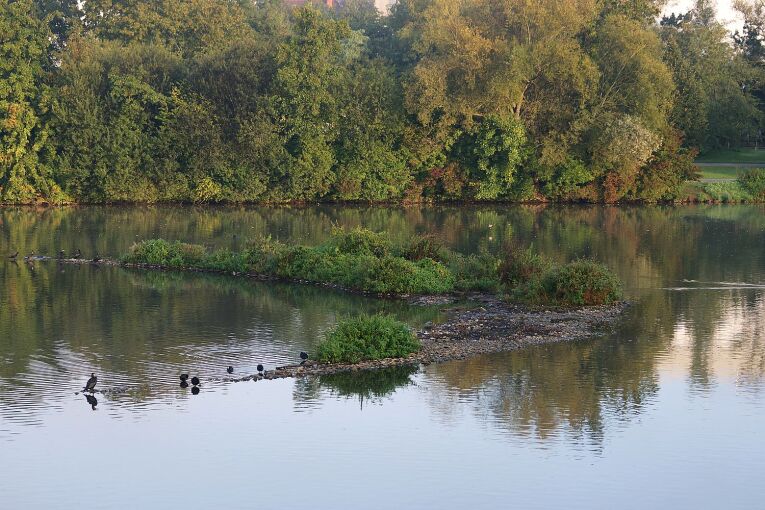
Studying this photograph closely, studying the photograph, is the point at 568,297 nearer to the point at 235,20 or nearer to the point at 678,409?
the point at 678,409

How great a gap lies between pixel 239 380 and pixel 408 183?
1845 inches

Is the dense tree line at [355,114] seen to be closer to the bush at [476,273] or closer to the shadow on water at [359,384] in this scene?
the bush at [476,273]

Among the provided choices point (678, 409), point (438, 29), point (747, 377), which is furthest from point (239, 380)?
point (438, 29)

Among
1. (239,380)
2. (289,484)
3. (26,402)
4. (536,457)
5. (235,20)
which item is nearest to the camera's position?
(289,484)

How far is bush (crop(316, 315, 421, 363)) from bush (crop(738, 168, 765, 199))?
48853mm

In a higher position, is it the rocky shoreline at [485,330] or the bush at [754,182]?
the bush at [754,182]

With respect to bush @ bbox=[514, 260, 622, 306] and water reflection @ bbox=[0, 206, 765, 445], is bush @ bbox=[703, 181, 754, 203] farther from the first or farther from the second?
bush @ bbox=[514, 260, 622, 306]

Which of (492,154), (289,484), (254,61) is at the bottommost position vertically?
(289,484)

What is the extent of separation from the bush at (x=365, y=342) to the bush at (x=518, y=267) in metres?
8.81

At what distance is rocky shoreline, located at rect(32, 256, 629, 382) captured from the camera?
75.8 ft

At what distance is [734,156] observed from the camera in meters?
82.8

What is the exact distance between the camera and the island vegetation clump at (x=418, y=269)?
29906 millimetres

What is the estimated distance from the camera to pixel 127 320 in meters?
28.8

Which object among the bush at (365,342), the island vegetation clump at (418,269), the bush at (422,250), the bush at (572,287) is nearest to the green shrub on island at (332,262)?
the island vegetation clump at (418,269)
